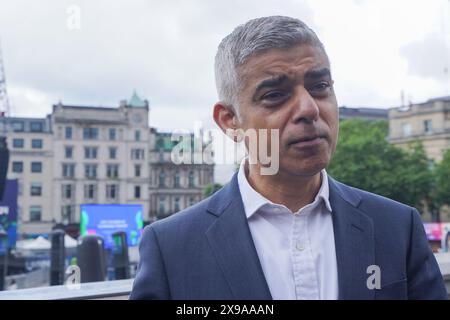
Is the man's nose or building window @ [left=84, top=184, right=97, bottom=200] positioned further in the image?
building window @ [left=84, top=184, right=97, bottom=200]

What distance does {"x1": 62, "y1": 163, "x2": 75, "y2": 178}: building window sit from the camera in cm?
3519

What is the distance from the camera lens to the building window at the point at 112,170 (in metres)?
35.3

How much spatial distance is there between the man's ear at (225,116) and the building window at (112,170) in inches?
1373

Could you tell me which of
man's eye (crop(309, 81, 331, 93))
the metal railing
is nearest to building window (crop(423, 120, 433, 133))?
the metal railing

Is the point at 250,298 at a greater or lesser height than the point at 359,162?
lesser

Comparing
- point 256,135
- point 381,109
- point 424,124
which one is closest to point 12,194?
point 256,135

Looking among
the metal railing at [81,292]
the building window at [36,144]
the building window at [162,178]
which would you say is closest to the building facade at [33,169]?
the building window at [36,144]

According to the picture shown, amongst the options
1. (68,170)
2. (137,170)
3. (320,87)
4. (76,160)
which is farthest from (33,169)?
(320,87)

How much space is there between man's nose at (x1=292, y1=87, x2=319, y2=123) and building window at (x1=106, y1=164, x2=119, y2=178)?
34988mm

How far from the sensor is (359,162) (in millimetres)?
26859

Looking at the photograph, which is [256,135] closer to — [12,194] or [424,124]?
[12,194]

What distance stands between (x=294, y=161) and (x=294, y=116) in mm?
69

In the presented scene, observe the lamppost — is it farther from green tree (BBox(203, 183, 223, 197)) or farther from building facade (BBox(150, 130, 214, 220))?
building facade (BBox(150, 130, 214, 220))
